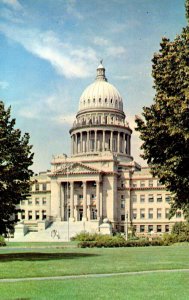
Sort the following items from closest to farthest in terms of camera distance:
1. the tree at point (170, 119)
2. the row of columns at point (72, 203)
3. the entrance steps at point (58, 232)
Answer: the tree at point (170, 119) → the entrance steps at point (58, 232) → the row of columns at point (72, 203)

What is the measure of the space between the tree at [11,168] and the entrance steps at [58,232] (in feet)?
208

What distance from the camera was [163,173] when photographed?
27422 millimetres

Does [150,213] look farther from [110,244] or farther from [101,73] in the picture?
[110,244]

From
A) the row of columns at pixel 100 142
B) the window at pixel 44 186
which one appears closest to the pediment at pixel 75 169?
the row of columns at pixel 100 142

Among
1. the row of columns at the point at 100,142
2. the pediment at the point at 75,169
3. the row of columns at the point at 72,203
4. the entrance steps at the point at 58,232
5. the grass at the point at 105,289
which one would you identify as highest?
the row of columns at the point at 100,142

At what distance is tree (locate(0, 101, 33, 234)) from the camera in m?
35.7

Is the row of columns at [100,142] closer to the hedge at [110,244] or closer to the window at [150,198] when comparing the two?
the window at [150,198]

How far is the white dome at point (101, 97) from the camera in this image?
470 ft

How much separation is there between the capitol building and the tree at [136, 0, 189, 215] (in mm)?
83389

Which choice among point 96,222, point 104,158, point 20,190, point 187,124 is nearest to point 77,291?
point 187,124

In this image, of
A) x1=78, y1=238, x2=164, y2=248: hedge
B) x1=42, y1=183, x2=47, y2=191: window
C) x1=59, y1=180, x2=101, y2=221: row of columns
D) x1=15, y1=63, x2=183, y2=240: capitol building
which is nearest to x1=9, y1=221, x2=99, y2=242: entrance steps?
x1=15, y1=63, x2=183, y2=240: capitol building

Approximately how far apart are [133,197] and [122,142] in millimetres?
17378

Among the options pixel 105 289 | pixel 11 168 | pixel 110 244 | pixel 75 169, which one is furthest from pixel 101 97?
pixel 105 289

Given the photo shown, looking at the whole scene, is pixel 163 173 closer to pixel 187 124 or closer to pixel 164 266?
pixel 187 124
